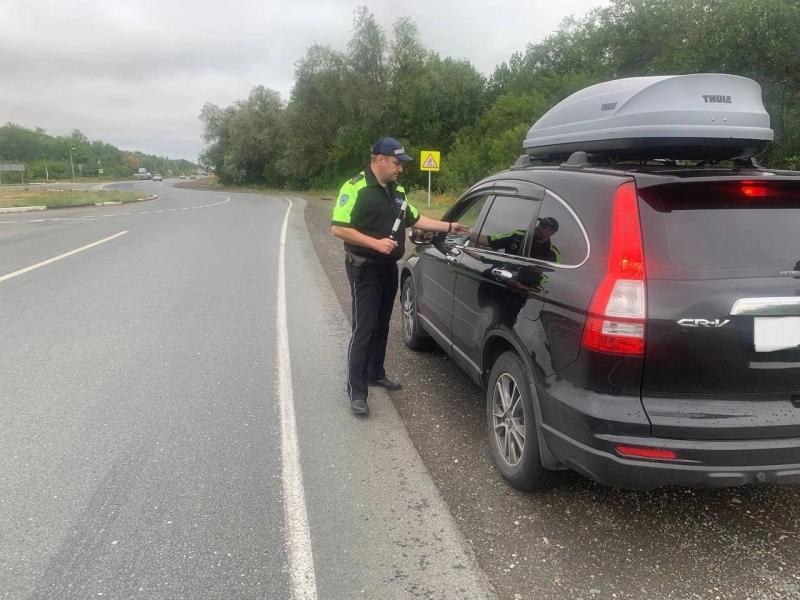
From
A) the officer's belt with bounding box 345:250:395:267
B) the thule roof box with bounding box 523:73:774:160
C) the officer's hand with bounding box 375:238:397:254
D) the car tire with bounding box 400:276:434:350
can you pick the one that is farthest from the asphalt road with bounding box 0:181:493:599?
the thule roof box with bounding box 523:73:774:160

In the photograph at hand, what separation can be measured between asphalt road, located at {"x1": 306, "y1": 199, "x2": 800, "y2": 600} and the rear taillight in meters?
0.98

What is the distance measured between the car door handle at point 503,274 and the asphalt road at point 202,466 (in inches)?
48.2

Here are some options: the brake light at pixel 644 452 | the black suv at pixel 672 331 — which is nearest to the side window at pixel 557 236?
the black suv at pixel 672 331

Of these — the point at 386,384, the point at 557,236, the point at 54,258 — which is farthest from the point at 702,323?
the point at 54,258

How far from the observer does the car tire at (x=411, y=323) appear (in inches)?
215

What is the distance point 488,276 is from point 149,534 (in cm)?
227

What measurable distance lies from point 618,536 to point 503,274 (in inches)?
57.1

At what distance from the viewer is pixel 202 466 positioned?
348 centimetres

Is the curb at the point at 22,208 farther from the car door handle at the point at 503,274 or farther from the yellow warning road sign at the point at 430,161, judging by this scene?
the car door handle at the point at 503,274

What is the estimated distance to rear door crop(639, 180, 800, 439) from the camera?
2377 mm

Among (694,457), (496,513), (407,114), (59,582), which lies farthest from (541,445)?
(407,114)

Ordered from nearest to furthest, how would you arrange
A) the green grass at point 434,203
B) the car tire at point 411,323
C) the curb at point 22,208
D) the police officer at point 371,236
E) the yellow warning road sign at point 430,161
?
the police officer at point 371,236 < the car tire at point 411,323 < the yellow warning road sign at point 430,161 < the green grass at point 434,203 < the curb at point 22,208

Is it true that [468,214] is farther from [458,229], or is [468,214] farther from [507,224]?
[507,224]

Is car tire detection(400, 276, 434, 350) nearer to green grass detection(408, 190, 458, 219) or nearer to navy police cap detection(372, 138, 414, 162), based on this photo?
navy police cap detection(372, 138, 414, 162)
